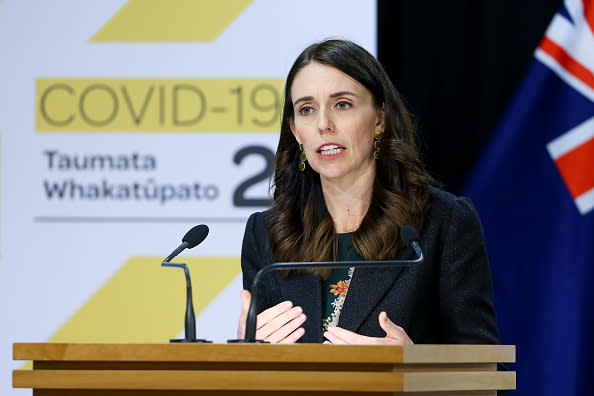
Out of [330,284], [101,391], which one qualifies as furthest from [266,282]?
[101,391]

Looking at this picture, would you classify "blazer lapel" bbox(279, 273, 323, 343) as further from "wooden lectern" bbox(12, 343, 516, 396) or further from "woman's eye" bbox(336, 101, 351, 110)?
"wooden lectern" bbox(12, 343, 516, 396)

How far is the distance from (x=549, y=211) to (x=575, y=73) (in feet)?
1.90

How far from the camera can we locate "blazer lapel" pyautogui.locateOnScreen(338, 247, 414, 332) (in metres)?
2.40

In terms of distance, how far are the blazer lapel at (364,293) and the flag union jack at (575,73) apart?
161 cm

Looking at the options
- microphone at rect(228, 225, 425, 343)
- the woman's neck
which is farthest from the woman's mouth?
microphone at rect(228, 225, 425, 343)

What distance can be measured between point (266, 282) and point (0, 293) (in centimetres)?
177

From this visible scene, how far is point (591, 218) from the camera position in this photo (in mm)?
3793

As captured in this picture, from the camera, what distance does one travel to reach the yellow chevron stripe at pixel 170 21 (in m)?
3.90

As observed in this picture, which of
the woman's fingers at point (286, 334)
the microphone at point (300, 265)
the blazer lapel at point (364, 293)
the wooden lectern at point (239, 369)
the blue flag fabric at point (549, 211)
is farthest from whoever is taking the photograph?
the blue flag fabric at point (549, 211)

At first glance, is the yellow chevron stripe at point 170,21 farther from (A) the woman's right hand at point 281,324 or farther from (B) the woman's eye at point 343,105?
(A) the woman's right hand at point 281,324

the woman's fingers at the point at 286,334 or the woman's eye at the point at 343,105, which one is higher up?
the woman's eye at the point at 343,105

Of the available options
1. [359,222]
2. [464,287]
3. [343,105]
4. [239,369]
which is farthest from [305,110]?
[239,369]

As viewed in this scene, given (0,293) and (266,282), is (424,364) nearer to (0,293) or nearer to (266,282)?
(266,282)

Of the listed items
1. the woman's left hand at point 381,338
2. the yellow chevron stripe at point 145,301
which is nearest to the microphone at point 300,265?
the woman's left hand at point 381,338
